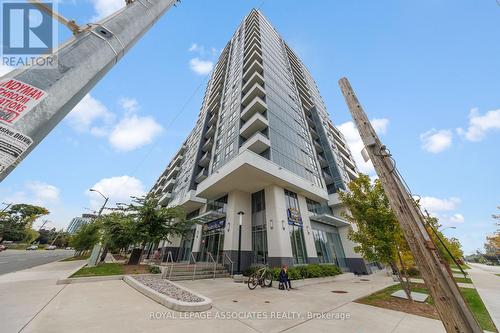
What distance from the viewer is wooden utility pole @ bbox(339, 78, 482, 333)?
113 inches

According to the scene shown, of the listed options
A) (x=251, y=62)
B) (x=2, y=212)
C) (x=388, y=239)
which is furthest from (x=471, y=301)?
(x=2, y=212)

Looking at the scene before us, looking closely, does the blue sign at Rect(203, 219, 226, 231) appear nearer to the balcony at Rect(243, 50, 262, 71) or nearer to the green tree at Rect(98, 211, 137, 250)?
the green tree at Rect(98, 211, 137, 250)

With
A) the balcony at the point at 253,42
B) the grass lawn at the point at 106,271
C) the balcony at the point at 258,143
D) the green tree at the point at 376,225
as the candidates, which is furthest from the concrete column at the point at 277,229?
the balcony at the point at 253,42

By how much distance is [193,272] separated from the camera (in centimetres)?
1505

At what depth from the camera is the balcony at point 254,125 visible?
2081cm

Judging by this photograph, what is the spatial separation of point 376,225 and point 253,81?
2252cm

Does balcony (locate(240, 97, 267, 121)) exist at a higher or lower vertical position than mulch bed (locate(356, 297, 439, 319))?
higher

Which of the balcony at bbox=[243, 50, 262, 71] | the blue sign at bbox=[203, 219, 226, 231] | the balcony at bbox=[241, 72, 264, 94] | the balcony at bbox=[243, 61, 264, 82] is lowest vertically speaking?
the blue sign at bbox=[203, 219, 226, 231]

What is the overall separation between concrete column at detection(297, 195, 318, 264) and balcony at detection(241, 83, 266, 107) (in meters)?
13.7

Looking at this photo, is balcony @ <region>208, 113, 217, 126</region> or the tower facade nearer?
the tower facade

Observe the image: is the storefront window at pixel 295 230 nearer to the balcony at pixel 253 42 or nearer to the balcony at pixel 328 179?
the balcony at pixel 328 179

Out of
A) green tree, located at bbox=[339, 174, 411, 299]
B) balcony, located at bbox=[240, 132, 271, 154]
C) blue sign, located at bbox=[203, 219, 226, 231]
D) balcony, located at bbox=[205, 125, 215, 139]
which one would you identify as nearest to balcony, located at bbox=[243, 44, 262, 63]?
balcony, located at bbox=[205, 125, 215, 139]

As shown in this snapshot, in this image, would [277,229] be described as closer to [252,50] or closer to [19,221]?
[252,50]


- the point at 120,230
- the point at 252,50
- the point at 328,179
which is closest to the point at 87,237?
the point at 120,230
